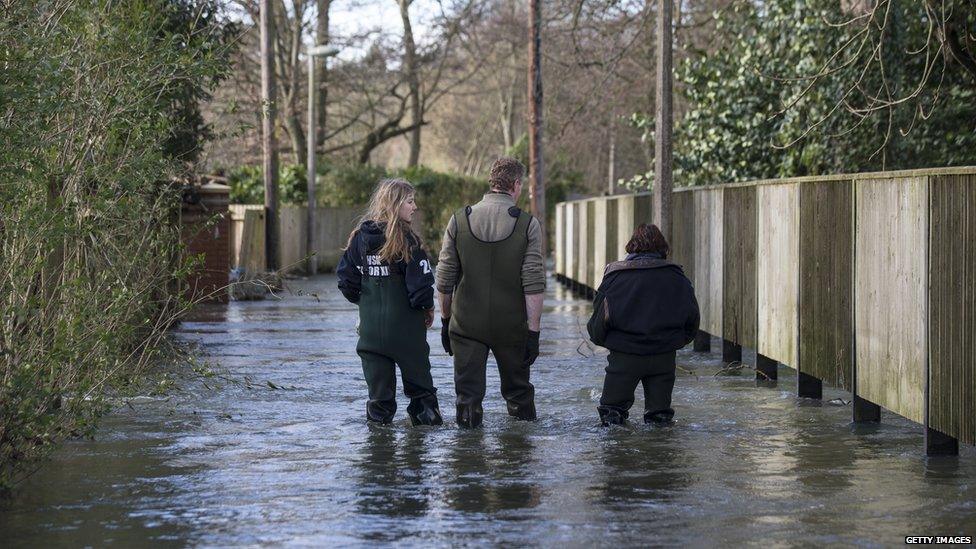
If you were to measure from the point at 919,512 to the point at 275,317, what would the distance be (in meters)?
15.0

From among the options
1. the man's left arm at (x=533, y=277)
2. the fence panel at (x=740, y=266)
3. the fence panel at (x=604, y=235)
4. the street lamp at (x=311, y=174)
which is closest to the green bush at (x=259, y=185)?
the street lamp at (x=311, y=174)

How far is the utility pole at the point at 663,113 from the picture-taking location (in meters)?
15.6

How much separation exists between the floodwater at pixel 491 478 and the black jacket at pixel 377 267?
852mm

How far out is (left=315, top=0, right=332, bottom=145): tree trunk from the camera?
43.0 metres

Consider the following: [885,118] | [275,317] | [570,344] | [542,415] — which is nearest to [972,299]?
[542,415]

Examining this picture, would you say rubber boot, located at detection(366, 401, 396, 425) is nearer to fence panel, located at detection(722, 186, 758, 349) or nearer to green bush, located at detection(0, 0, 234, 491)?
green bush, located at detection(0, 0, 234, 491)

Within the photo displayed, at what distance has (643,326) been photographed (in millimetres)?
10000

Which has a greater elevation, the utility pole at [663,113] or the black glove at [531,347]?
the utility pole at [663,113]

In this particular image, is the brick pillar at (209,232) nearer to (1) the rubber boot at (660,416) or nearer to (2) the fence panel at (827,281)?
(2) the fence panel at (827,281)

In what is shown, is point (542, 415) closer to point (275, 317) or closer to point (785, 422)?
point (785, 422)

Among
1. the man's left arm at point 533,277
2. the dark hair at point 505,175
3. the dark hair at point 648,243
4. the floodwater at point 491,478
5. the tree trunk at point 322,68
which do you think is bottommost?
the floodwater at point 491,478

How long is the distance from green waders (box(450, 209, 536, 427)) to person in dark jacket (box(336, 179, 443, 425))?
0.73ft

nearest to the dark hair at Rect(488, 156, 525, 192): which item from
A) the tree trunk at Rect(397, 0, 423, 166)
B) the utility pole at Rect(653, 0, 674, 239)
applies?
the utility pole at Rect(653, 0, 674, 239)

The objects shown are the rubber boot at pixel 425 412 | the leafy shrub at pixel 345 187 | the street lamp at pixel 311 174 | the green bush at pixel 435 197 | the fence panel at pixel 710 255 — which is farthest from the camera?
the green bush at pixel 435 197
